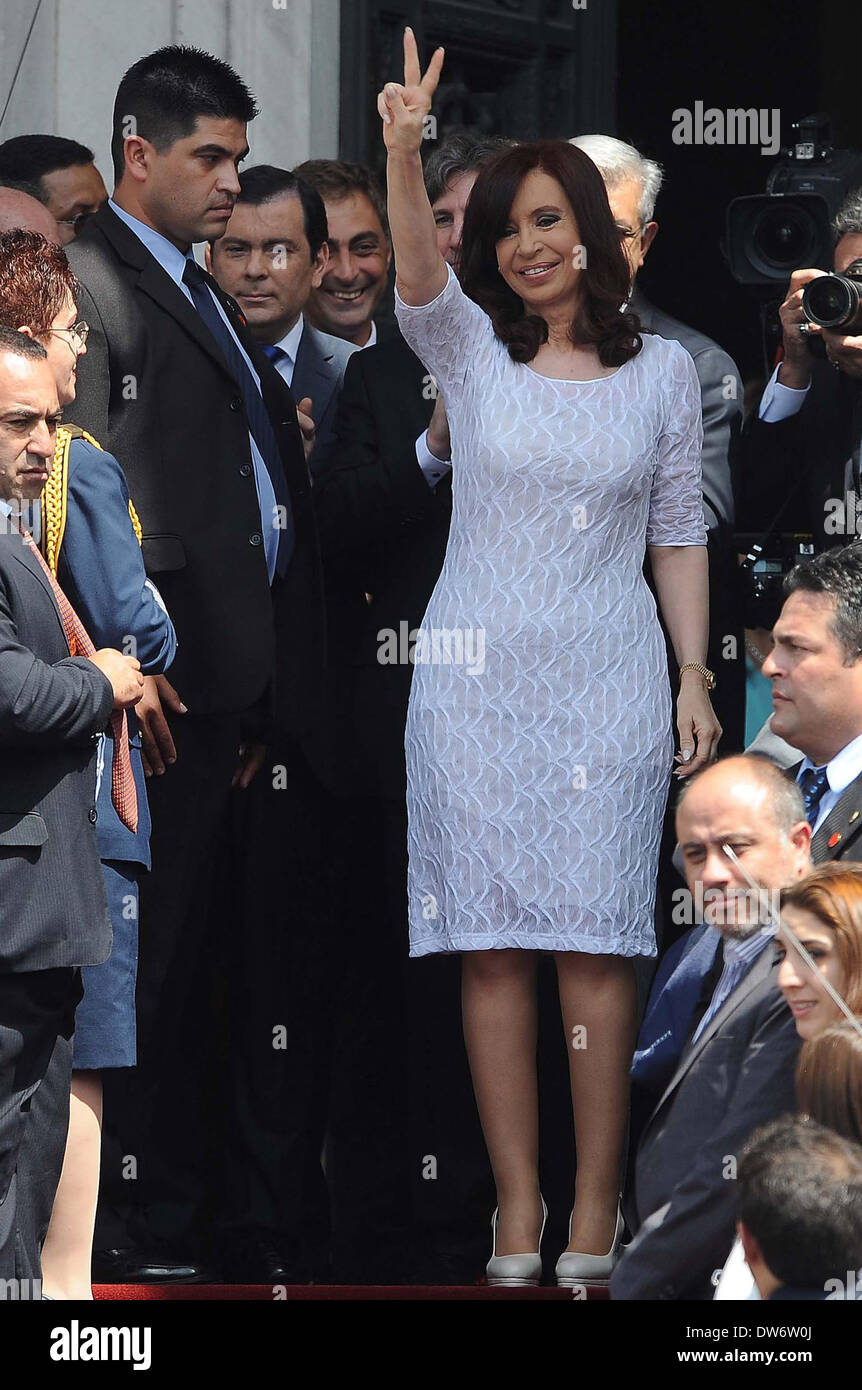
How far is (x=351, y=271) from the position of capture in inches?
205

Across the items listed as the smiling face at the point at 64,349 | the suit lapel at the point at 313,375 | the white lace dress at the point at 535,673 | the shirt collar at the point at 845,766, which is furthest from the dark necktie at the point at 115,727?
the suit lapel at the point at 313,375

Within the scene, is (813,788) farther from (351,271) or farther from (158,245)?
(351,271)

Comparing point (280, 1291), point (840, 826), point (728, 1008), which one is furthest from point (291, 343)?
point (728, 1008)

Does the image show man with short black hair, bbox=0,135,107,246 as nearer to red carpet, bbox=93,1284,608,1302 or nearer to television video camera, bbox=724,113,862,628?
television video camera, bbox=724,113,862,628

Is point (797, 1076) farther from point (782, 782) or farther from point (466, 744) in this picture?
point (466, 744)

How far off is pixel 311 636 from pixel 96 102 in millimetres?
1805

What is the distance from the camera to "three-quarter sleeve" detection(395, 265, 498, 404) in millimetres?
3990

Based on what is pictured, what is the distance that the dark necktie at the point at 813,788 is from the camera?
148 inches

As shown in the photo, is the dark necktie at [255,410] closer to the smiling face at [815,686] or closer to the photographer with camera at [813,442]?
the photographer with camera at [813,442]

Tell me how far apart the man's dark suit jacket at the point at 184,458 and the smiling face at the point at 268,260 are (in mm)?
495

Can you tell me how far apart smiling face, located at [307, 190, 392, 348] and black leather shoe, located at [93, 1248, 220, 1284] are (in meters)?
2.03
